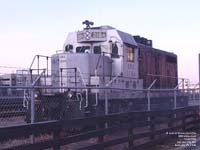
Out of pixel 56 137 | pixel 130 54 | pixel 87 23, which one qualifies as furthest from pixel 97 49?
pixel 56 137

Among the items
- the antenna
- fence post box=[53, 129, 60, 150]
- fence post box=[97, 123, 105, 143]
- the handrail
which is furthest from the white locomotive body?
fence post box=[53, 129, 60, 150]

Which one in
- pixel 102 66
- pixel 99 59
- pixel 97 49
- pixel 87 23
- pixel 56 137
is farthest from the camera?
pixel 87 23

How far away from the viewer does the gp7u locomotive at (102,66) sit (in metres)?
13.7

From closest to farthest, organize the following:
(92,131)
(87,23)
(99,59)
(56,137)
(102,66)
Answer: (56,137)
(92,131)
(99,59)
(102,66)
(87,23)

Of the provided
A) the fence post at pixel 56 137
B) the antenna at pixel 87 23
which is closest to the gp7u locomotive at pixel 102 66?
the antenna at pixel 87 23

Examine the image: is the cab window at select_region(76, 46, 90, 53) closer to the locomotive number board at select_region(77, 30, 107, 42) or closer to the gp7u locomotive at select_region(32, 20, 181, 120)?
the gp7u locomotive at select_region(32, 20, 181, 120)

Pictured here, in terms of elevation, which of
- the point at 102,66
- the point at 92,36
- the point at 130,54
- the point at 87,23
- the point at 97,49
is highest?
the point at 87,23

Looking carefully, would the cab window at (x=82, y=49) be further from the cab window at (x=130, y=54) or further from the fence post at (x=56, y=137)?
the fence post at (x=56, y=137)

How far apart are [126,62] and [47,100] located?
5.17 m

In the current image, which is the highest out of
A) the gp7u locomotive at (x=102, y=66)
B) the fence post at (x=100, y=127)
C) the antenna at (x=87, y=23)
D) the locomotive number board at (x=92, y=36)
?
the antenna at (x=87, y=23)

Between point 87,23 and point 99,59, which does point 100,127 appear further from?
point 87,23

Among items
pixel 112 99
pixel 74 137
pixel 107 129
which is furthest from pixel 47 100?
pixel 74 137

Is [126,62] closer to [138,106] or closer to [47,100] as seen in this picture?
[138,106]

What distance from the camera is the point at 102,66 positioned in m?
15.4
